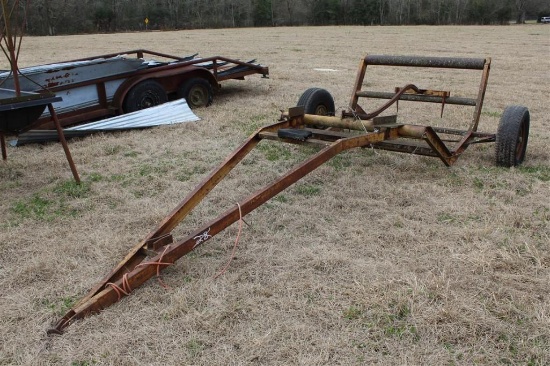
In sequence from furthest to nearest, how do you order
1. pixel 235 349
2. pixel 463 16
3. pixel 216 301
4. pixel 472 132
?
1. pixel 463 16
2. pixel 472 132
3. pixel 216 301
4. pixel 235 349

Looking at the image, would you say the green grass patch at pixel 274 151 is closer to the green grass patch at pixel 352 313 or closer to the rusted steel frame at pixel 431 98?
the rusted steel frame at pixel 431 98

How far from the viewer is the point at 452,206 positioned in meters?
4.05

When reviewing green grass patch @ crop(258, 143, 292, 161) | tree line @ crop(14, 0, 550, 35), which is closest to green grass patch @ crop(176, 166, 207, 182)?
green grass patch @ crop(258, 143, 292, 161)

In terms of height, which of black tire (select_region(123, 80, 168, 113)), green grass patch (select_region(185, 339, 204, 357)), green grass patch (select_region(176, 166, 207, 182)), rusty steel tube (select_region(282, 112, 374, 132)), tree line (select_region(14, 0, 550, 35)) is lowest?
green grass patch (select_region(185, 339, 204, 357))

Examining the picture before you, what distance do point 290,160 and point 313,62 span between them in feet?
31.9

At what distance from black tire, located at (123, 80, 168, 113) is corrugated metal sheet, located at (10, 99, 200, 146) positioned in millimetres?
287

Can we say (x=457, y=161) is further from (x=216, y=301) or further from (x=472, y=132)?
(x=216, y=301)

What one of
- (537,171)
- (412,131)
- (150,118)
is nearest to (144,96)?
(150,118)

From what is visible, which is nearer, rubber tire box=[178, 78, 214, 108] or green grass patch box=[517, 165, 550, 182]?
green grass patch box=[517, 165, 550, 182]

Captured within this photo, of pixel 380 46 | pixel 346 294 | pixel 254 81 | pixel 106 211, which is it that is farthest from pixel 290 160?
pixel 380 46

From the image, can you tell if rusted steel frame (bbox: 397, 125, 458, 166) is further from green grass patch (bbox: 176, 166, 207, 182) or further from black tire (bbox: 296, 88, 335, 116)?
green grass patch (bbox: 176, 166, 207, 182)

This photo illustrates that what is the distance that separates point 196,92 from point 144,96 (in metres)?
1.14

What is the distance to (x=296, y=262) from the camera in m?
3.27

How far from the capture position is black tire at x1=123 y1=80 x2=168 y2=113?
731 cm
